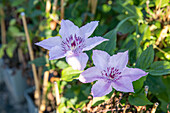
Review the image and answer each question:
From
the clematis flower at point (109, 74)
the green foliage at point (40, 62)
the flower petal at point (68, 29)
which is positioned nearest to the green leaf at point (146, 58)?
the clematis flower at point (109, 74)

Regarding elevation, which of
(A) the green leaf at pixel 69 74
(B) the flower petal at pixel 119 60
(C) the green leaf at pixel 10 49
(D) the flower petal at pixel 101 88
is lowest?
(D) the flower petal at pixel 101 88

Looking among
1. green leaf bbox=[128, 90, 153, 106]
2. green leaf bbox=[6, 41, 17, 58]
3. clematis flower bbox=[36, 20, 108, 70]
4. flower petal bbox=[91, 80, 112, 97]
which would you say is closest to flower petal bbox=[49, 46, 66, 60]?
clematis flower bbox=[36, 20, 108, 70]

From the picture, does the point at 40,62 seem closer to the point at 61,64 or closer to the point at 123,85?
the point at 61,64

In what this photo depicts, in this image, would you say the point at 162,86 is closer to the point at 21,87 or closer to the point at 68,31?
the point at 68,31

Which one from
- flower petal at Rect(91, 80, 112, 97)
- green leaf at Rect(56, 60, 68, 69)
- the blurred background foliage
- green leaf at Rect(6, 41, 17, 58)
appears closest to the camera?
flower petal at Rect(91, 80, 112, 97)

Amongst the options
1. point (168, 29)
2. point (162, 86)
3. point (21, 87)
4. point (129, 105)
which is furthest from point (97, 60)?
point (21, 87)

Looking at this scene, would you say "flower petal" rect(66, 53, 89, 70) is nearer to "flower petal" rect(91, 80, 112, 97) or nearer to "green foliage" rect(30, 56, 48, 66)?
"flower petal" rect(91, 80, 112, 97)

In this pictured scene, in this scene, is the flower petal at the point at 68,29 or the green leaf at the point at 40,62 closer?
the flower petal at the point at 68,29

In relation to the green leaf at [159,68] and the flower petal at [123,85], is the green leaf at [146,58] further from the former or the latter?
the flower petal at [123,85]
